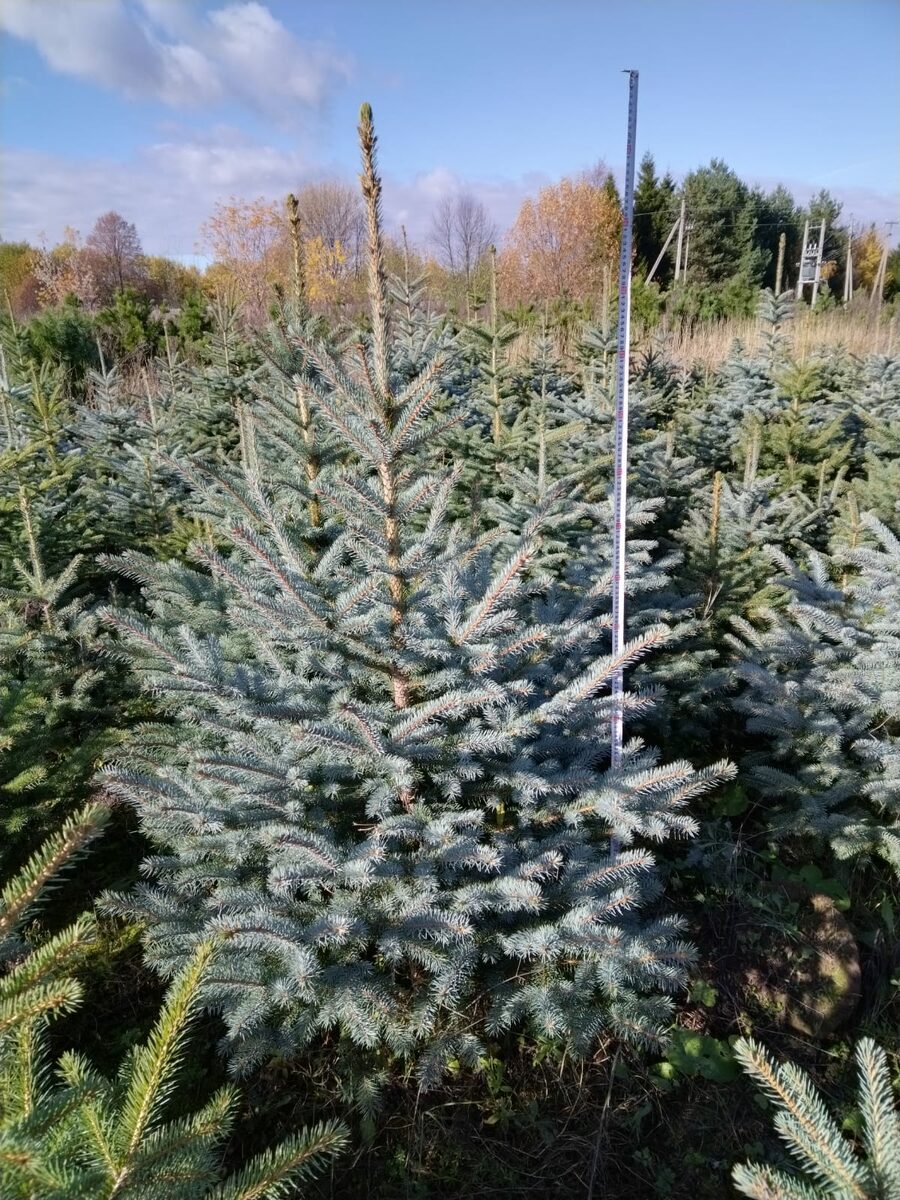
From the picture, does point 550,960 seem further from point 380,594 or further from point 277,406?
point 277,406

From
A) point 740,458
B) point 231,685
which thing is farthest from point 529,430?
point 231,685

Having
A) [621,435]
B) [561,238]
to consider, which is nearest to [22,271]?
[561,238]

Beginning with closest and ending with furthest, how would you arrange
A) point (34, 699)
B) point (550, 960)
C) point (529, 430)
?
point (550, 960) → point (34, 699) → point (529, 430)

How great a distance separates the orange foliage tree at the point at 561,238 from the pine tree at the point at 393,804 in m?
24.3

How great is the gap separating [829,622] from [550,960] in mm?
2208

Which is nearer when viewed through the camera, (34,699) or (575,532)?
(34,699)

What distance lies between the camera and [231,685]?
2.39 meters

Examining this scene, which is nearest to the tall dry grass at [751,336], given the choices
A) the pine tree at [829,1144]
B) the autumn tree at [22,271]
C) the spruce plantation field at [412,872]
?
the spruce plantation field at [412,872]

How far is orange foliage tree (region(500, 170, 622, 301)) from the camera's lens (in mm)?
25172

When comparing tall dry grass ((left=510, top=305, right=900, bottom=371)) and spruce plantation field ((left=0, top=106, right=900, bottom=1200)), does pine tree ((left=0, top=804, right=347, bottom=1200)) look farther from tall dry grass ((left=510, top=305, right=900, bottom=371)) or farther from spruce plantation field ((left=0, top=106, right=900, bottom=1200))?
tall dry grass ((left=510, top=305, right=900, bottom=371))

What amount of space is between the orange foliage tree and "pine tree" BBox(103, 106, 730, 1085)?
24298 mm

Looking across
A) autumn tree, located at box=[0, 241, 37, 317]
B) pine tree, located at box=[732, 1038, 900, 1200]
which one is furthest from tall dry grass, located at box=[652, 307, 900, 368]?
autumn tree, located at box=[0, 241, 37, 317]

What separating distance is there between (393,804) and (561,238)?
96.7ft

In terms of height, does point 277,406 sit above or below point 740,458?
above
